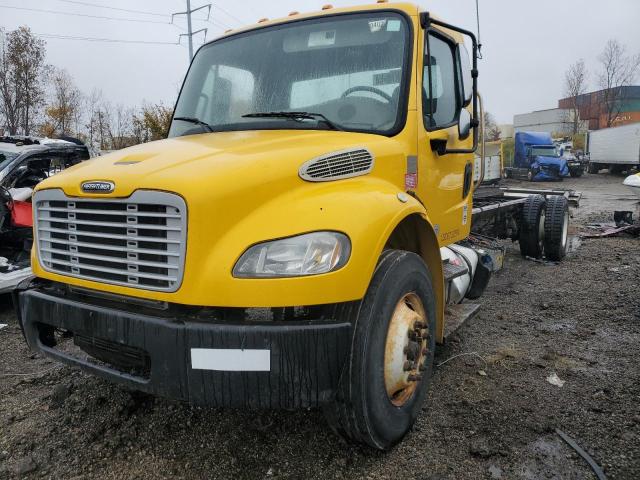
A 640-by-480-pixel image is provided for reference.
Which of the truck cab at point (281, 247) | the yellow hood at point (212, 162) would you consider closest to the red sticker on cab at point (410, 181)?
the truck cab at point (281, 247)

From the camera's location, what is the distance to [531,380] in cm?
377

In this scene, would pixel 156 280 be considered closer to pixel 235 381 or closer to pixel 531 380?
pixel 235 381

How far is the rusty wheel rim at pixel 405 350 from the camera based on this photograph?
8.74 feet

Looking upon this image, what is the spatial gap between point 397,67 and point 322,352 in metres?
1.95

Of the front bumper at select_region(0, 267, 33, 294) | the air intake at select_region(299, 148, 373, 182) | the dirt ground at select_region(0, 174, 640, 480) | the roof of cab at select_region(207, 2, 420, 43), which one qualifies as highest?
the roof of cab at select_region(207, 2, 420, 43)

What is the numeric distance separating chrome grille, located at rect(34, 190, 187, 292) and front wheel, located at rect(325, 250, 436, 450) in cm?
90

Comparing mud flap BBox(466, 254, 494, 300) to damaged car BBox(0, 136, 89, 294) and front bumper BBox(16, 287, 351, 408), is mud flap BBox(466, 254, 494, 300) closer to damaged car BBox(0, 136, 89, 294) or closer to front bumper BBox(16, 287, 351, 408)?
front bumper BBox(16, 287, 351, 408)

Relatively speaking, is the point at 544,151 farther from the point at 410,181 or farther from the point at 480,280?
the point at 410,181

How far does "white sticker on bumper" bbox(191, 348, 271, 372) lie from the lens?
216 cm

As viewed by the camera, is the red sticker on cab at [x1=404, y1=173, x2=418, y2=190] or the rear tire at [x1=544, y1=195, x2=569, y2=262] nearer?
the red sticker on cab at [x1=404, y1=173, x2=418, y2=190]

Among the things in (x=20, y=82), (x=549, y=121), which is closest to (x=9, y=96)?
(x=20, y=82)

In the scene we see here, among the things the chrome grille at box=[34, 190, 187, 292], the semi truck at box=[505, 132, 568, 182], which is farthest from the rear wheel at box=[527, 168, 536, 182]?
the chrome grille at box=[34, 190, 187, 292]

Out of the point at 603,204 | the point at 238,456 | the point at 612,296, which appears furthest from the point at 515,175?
the point at 238,456

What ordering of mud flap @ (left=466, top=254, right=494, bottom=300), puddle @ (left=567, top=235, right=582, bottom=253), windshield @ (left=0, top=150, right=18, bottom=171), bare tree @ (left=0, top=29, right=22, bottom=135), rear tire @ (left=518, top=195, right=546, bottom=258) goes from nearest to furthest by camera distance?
mud flap @ (left=466, top=254, right=494, bottom=300), windshield @ (left=0, top=150, right=18, bottom=171), rear tire @ (left=518, top=195, right=546, bottom=258), puddle @ (left=567, top=235, right=582, bottom=253), bare tree @ (left=0, top=29, right=22, bottom=135)
